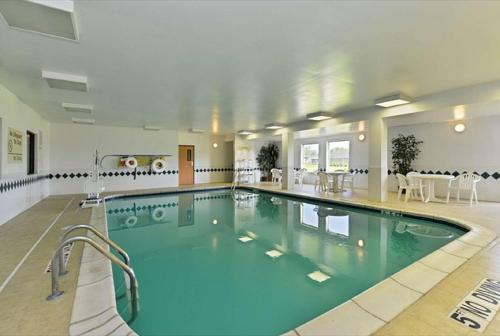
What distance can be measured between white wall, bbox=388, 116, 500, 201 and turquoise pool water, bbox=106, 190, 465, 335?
3236 millimetres

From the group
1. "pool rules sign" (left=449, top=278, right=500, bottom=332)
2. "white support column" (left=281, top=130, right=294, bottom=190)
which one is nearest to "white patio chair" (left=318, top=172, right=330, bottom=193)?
"white support column" (left=281, top=130, right=294, bottom=190)

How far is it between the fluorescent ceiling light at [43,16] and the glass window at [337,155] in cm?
936

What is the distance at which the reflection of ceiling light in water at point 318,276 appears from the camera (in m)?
2.74

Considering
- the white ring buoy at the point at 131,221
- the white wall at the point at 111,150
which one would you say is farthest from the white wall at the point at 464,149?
the white wall at the point at 111,150

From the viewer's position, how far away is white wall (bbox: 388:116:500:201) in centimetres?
638

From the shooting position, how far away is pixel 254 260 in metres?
3.29

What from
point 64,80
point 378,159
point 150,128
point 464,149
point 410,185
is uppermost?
point 150,128

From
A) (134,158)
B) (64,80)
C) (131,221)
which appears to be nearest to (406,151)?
(131,221)

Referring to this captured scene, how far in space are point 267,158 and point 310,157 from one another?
2.09 metres

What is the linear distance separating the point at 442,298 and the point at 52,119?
9.46 m

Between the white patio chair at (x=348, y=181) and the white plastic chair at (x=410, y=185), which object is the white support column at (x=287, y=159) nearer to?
the white patio chair at (x=348, y=181)

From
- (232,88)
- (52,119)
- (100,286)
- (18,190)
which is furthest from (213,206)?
(52,119)

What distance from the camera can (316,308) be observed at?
2215 millimetres

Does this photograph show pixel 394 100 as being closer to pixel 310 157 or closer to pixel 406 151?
pixel 406 151
